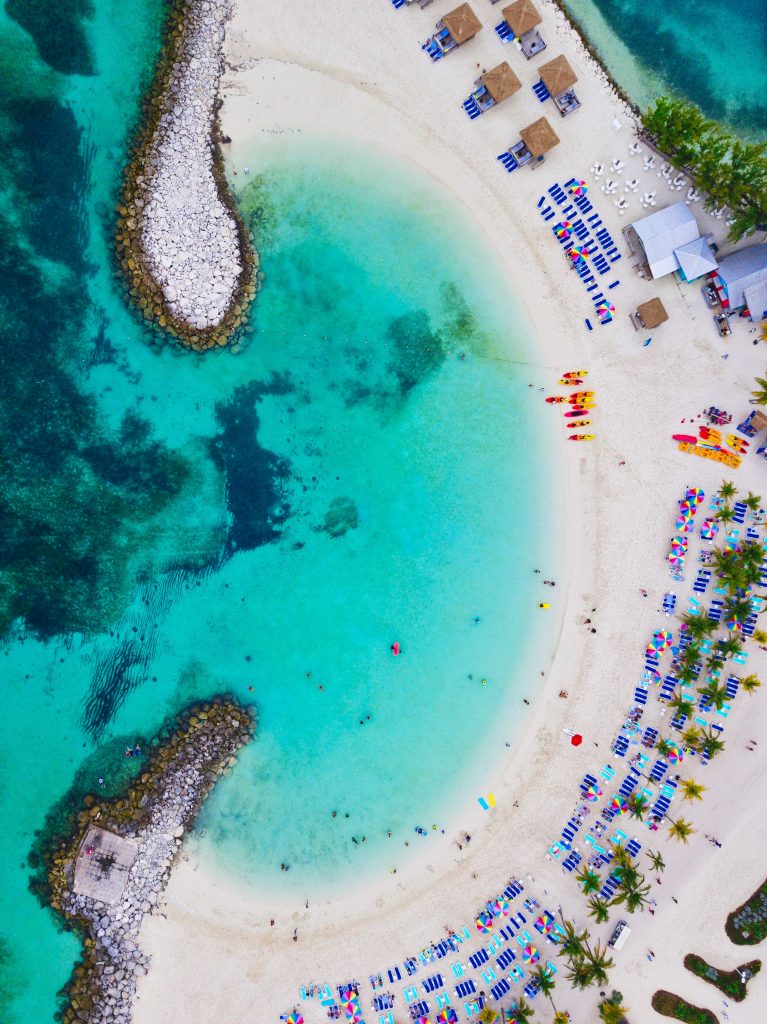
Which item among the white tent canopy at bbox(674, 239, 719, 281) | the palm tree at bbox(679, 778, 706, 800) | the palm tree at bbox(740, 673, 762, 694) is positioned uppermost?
the white tent canopy at bbox(674, 239, 719, 281)

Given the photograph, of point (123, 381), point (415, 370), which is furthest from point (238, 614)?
point (415, 370)

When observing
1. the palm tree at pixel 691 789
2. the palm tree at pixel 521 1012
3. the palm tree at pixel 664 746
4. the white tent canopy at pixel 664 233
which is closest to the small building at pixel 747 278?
the white tent canopy at pixel 664 233

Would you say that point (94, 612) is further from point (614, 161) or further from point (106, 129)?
point (614, 161)

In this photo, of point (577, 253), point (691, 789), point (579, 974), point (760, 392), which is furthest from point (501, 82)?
point (579, 974)

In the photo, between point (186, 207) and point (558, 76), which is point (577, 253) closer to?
point (558, 76)

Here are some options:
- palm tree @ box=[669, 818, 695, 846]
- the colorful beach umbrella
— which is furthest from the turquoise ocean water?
palm tree @ box=[669, 818, 695, 846]

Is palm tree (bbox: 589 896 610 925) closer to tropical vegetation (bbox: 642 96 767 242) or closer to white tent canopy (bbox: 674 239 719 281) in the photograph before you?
white tent canopy (bbox: 674 239 719 281)
